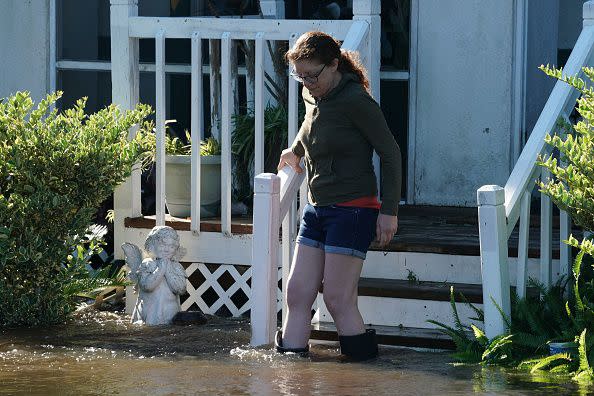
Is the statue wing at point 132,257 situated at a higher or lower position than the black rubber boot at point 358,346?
higher

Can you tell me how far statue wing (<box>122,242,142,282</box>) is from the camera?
24.0 feet

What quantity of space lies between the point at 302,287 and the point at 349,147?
29.3 inches

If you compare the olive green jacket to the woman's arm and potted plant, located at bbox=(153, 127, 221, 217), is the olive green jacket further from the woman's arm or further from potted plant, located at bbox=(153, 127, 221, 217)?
potted plant, located at bbox=(153, 127, 221, 217)

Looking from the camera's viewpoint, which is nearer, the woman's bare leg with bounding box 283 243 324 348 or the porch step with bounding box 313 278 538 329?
the woman's bare leg with bounding box 283 243 324 348

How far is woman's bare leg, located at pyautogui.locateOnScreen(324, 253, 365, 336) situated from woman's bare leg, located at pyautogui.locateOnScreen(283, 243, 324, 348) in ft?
0.29

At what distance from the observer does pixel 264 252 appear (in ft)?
20.7

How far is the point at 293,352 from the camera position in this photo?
20.0 ft

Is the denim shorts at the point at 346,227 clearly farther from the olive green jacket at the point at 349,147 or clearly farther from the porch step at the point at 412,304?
the porch step at the point at 412,304

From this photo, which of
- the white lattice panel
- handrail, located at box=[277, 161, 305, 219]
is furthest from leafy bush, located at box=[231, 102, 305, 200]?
handrail, located at box=[277, 161, 305, 219]

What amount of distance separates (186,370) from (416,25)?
3.52 meters

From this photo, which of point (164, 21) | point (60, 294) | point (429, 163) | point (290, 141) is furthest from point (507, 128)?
point (60, 294)

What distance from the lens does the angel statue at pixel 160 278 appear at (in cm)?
718

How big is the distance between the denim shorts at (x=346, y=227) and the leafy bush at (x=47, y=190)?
66.9 inches

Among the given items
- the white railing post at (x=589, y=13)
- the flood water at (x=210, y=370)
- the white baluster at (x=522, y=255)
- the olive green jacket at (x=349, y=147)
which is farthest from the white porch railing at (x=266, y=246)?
the white railing post at (x=589, y=13)
